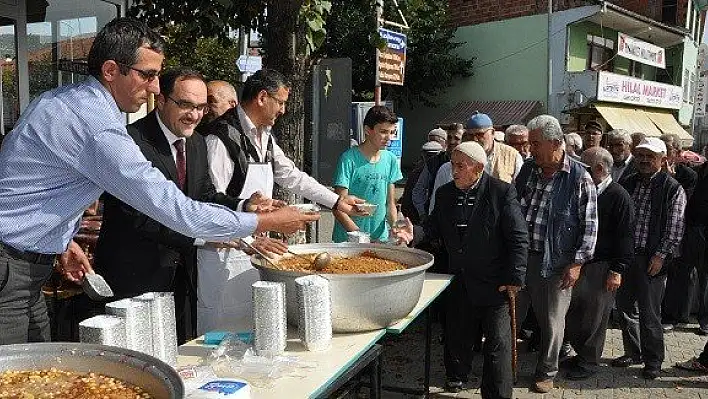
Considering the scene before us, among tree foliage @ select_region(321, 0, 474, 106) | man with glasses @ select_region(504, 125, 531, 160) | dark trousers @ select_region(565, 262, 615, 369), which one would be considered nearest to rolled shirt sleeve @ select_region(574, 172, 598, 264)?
dark trousers @ select_region(565, 262, 615, 369)

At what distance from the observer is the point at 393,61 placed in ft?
26.4

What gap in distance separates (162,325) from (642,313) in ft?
12.2

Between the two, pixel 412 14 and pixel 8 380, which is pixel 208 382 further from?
pixel 412 14

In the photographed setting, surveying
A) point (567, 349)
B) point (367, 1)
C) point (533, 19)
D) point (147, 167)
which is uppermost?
point (533, 19)

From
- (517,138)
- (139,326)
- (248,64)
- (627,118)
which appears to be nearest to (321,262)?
(139,326)

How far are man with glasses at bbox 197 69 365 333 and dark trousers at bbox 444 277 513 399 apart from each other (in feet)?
3.39

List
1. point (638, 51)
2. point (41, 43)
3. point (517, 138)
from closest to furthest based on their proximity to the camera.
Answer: point (517, 138), point (41, 43), point (638, 51)

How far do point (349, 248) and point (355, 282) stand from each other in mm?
808

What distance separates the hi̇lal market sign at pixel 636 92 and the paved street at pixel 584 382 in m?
14.8

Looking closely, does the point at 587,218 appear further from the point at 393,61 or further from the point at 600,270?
the point at 393,61

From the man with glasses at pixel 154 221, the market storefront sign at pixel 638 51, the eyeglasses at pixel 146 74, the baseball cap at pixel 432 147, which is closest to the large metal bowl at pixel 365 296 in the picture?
the man with glasses at pixel 154 221

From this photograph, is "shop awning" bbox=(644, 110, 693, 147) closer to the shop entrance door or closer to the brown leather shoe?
the brown leather shoe

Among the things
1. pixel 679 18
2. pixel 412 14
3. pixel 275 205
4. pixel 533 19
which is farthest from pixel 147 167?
pixel 679 18

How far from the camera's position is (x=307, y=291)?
7.14ft
